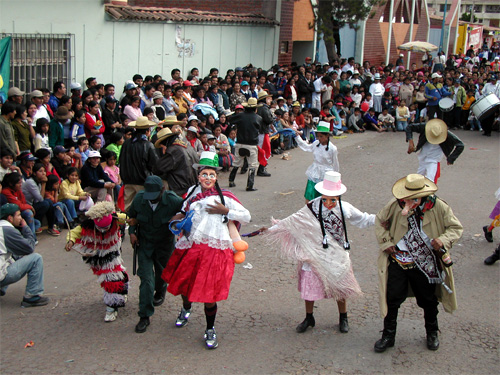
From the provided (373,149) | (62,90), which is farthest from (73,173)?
(373,149)

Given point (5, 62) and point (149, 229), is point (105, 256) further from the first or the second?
point (5, 62)

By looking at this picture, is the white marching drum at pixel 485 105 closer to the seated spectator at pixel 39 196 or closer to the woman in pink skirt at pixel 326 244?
the woman in pink skirt at pixel 326 244

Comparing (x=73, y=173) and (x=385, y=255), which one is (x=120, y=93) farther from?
(x=385, y=255)

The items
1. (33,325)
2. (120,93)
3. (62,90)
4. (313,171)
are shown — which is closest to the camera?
(33,325)

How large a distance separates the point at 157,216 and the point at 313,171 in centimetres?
368

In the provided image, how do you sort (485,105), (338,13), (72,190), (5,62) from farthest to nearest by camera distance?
(338,13) < (485,105) < (5,62) < (72,190)

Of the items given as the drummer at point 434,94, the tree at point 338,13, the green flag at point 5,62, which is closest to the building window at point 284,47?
the tree at point 338,13

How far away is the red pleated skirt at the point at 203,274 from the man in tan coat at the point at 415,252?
1.49 m

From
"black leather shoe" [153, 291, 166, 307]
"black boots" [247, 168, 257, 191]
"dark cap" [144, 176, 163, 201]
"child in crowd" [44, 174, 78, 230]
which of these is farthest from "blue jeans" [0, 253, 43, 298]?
"black boots" [247, 168, 257, 191]

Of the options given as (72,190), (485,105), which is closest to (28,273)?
(72,190)

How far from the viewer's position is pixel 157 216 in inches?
243

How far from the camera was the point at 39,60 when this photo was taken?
1207 cm

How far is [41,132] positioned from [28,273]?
4101 millimetres

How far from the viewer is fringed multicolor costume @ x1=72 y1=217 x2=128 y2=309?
21.0 feet
